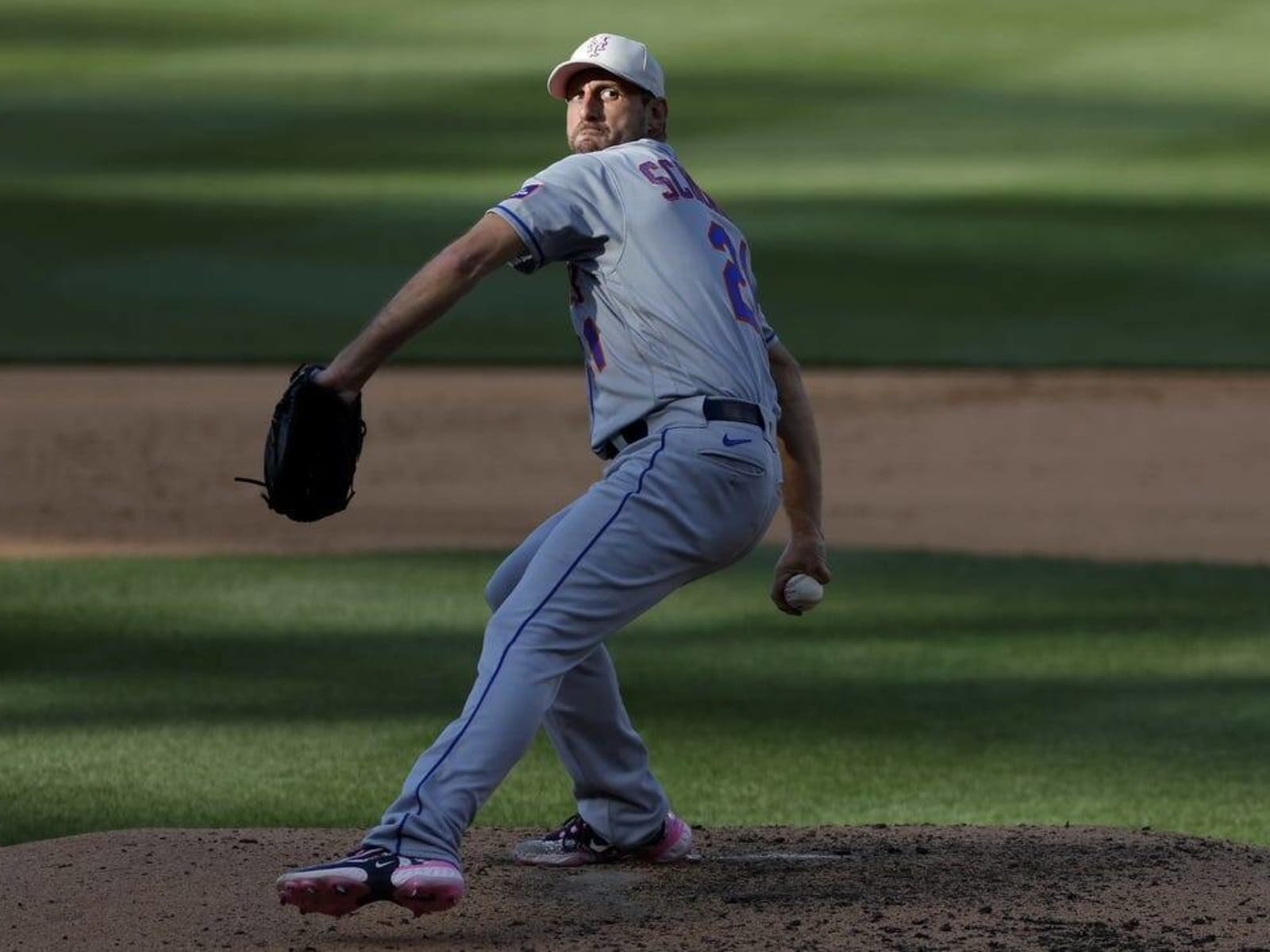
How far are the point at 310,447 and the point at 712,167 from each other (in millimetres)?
18228

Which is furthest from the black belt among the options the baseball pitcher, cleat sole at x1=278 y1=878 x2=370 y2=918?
cleat sole at x1=278 y1=878 x2=370 y2=918

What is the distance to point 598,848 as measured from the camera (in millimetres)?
5410

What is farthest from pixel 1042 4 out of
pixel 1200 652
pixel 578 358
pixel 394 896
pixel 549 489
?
pixel 394 896

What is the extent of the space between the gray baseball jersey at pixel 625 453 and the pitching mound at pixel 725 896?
396 millimetres

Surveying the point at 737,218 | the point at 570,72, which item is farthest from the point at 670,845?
the point at 737,218

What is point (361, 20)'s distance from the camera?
31891 mm

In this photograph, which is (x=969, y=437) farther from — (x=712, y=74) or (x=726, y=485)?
(x=712, y=74)

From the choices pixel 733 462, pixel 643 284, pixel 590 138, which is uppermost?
pixel 590 138

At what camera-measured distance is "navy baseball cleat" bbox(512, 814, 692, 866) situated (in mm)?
5379

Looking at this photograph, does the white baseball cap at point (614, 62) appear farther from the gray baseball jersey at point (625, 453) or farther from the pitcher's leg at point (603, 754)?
the pitcher's leg at point (603, 754)

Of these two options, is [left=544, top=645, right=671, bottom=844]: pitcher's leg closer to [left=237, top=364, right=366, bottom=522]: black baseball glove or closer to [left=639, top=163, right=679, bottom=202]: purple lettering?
[left=237, top=364, right=366, bottom=522]: black baseball glove

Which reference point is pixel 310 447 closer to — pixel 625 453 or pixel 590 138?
pixel 625 453

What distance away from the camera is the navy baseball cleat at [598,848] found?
5379 mm

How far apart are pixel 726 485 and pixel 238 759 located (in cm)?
279
